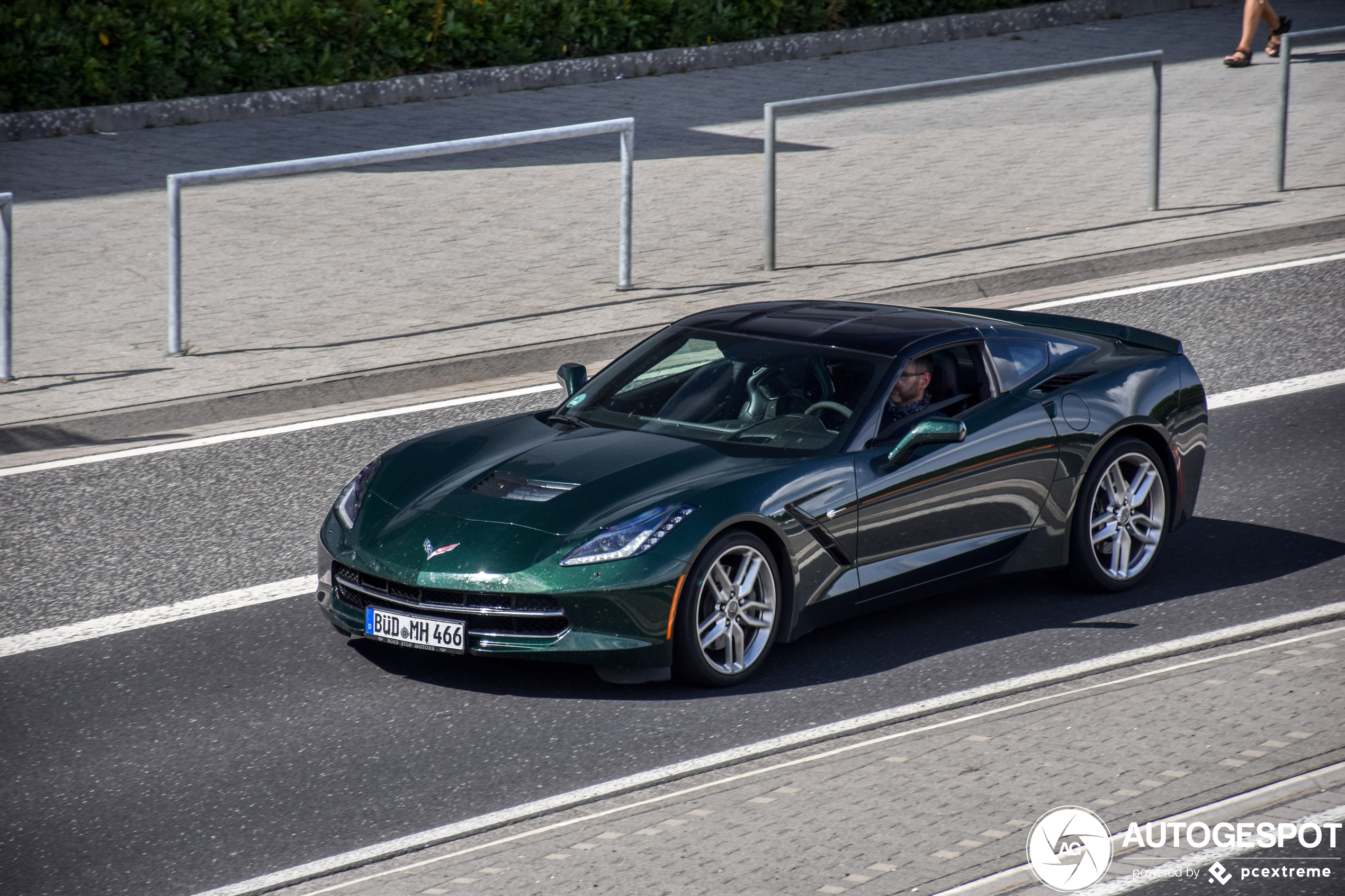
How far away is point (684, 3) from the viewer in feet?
74.6

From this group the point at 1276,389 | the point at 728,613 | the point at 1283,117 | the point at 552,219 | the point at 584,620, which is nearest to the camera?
the point at 584,620

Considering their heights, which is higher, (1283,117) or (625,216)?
(1283,117)

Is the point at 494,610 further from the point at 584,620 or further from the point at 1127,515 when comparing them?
the point at 1127,515

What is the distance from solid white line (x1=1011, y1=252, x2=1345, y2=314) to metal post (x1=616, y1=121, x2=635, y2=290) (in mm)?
2913

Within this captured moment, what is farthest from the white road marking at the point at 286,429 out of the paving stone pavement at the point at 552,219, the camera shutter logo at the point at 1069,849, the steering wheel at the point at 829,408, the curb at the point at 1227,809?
the camera shutter logo at the point at 1069,849

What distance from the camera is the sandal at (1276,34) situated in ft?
71.3

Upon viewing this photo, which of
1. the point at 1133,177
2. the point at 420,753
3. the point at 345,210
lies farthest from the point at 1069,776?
the point at 1133,177

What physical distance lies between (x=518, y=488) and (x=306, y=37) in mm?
14962

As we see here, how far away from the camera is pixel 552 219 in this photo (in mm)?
14242

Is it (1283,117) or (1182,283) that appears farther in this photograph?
(1283,117)

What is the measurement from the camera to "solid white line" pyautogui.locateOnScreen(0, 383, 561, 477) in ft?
31.4

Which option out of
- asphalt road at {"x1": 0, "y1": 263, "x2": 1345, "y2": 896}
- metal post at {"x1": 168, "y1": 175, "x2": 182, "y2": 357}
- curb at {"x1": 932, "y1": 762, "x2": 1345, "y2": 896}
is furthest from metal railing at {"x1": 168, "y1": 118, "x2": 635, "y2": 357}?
curb at {"x1": 932, "y1": 762, "x2": 1345, "y2": 896}

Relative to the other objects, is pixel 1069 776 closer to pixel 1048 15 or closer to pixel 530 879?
pixel 530 879

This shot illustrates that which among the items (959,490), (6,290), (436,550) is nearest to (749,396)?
(959,490)
